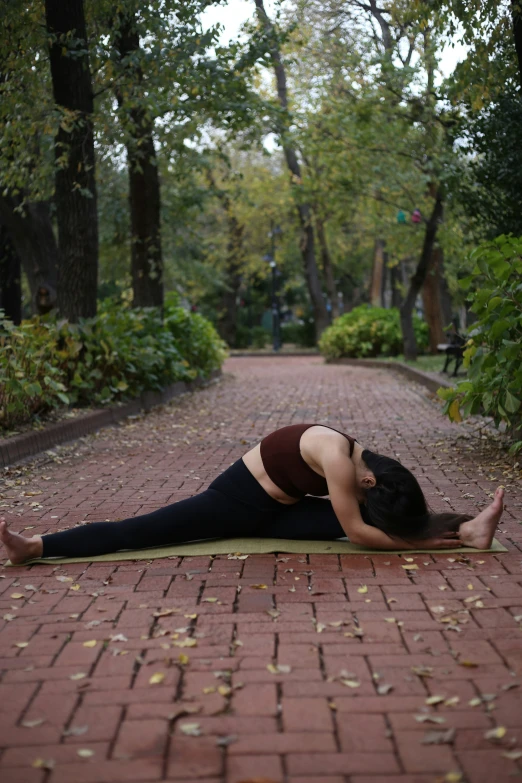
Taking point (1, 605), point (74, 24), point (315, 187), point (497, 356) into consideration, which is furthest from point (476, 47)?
point (315, 187)

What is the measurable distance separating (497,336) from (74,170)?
6628 millimetres

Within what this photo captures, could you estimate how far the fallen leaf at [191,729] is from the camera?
292cm

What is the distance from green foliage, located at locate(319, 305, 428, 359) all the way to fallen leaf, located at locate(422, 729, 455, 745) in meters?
25.0

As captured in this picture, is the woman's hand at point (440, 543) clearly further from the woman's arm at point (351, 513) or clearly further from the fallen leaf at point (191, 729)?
the fallen leaf at point (191, 729)

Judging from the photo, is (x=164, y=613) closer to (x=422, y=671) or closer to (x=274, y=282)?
(x=422, y=671)

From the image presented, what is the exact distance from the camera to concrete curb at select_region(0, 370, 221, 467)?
845 centimetres

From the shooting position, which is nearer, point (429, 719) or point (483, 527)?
point (429, 719)

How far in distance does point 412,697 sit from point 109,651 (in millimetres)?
1203

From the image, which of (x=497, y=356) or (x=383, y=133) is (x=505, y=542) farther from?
(x=383, y=133)

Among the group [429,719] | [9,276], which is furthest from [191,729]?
[9,276]

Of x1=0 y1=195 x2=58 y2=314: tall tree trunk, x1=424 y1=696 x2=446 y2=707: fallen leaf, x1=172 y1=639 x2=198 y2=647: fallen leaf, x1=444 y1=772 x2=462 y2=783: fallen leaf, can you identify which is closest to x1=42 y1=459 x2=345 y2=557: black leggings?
x1=172 y1=639 x2=198 y2=647: fallen leaf

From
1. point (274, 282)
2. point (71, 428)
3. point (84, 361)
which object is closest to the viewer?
point (71, 428)

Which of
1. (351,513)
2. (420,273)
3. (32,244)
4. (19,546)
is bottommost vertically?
(19,546)

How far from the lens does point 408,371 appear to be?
2020cm
